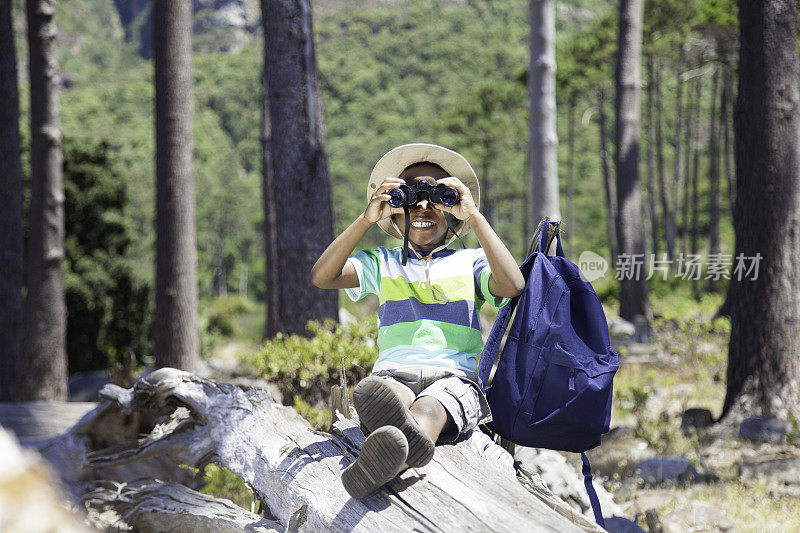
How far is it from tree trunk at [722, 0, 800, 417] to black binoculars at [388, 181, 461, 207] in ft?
11.6

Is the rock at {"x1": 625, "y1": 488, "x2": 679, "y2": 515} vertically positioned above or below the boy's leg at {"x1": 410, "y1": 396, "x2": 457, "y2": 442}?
below

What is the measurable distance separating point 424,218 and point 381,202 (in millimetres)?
247

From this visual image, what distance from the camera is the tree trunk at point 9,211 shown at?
7082 millimetres

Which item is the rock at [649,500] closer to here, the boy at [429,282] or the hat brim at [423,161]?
the boy at [429,282]

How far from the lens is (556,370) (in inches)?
103

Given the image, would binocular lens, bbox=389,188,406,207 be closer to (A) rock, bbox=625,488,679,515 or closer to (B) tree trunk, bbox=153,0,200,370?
(A) rock, bbox=625,488,679,515

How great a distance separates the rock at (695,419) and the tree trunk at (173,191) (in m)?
4.74

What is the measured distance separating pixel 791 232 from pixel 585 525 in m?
4.01

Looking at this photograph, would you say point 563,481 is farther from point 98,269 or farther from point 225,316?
point 225,316

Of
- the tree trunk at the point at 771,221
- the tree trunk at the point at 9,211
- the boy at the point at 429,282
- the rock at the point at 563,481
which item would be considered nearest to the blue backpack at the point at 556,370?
the boy at the point at 429,282

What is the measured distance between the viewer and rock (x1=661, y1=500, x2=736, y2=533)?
3230 millimetres

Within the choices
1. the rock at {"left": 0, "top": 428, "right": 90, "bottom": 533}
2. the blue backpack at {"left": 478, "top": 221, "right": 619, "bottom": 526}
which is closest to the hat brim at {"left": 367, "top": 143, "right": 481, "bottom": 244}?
the blue backpack at {"left": 478, "top": 221, "right": 619, "bottom": 526}

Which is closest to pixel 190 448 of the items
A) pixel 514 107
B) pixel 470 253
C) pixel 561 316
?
pixel 470 253
